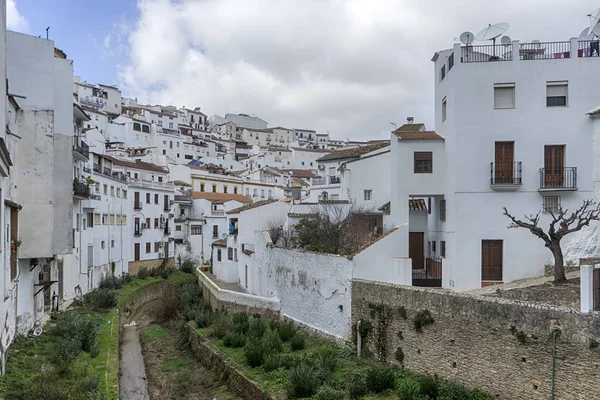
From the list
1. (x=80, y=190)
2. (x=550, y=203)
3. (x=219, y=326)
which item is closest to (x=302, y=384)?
(x=219, y=326)

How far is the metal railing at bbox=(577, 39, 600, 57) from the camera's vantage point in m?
19.6

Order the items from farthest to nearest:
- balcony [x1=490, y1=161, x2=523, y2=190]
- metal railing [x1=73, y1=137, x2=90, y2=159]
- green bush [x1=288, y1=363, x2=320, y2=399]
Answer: metal railing [x1=73, y1=137, x2=90, y2=159], balcony [x1=490, y1=161, x2=523, y2=190], green bush [x1=288, y1=363, x2=320, y2=399]

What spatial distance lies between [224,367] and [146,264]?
27877mm

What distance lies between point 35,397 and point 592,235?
19910 mm

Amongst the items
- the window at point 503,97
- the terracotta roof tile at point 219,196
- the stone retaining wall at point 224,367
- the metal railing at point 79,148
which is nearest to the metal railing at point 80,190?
the metal railing at point 79,148

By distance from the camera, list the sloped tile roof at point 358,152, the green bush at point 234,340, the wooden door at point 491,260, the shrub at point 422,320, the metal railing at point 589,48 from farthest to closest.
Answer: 1. the sloped tile roof at point 358,152
2. the wooden door at point 491,260
3. the green bush at point 234,340
4. the metal railing at point 589,48
5. the shrub at point 422,320

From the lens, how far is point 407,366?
14180 millimetres

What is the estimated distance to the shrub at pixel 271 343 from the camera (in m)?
17.5

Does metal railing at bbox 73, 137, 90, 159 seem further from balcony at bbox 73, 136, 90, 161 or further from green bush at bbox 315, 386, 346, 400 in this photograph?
green bush at bbox 315, 386, 346, 400

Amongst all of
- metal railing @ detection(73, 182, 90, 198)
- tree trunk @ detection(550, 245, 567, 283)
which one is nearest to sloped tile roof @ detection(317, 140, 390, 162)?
tree trunk @ detection(550, 245, 567, 283)

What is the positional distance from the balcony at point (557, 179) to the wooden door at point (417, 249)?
6.26 m

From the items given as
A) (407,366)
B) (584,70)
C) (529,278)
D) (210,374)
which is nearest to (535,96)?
(584,70)

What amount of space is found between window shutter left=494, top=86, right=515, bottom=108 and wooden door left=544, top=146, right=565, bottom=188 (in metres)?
2.38

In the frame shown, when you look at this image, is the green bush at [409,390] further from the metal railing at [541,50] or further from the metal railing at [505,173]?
the metal railing at [541,50]
